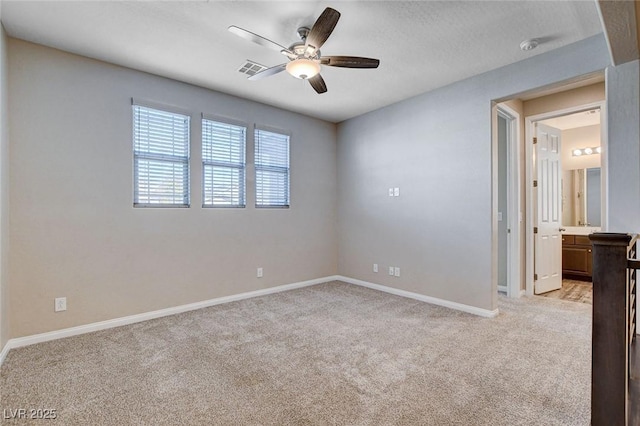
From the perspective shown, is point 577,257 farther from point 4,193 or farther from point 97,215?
point 4,193

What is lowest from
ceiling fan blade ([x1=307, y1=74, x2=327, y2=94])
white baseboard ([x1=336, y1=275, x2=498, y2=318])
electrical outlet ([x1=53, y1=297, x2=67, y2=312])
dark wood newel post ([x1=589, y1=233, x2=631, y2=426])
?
white baseboard ([x1=336, y1=275, x2=498, y2=318])

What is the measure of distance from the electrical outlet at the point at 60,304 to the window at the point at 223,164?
5.46 feet

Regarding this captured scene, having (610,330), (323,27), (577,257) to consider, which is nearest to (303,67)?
(323,27)

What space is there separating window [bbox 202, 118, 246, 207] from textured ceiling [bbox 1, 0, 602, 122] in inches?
27.3

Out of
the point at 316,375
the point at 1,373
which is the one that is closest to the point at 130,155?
the point at 1,373

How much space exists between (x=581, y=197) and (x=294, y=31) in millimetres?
5958

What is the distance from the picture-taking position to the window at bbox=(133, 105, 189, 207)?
3.39 meters

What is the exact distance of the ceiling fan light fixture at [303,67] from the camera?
240 centimetres

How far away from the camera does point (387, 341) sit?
2824 millimetres

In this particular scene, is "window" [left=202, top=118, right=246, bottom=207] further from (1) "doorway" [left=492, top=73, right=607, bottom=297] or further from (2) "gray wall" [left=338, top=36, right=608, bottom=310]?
(1) "doorway" [left=492, top=73, right=607, bottom=297]

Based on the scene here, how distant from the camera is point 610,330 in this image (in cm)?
134

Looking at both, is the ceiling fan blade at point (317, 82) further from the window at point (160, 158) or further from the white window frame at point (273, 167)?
the window at point (160, 158)

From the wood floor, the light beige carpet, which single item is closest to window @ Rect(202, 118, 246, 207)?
the light beige carpet

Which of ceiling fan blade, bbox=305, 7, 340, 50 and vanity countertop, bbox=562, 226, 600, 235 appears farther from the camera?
vanity countertop, bbox=562, 226, 600, 235
